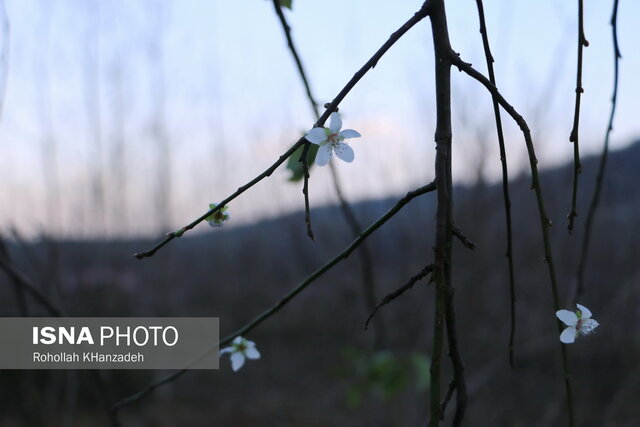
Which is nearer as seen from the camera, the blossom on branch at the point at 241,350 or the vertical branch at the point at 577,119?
the vertical branch at the point at 577,119

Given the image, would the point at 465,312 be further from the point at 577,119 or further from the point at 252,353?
the point at 577,119

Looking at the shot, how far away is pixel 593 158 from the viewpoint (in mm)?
3352

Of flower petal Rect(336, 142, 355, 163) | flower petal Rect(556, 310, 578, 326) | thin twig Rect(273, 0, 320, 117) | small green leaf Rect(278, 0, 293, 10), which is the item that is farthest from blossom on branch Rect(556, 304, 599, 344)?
small green leaf Rect(278, 0, 293, 10)

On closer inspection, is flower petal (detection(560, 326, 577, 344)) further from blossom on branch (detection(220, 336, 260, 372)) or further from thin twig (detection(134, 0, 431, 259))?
blossom on branch (detection(220, 336, 260, 372))

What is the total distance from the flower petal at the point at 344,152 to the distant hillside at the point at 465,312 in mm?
2170

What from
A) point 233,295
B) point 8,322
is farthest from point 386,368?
point 233,295

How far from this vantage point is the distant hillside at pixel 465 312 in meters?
3.11

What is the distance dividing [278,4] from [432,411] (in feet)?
1.53

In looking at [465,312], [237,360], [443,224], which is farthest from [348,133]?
[465,312]

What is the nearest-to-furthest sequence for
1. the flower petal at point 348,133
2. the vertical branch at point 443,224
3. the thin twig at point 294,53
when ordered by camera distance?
the vertical branch at point 443,224
the flower petal at point 348,133
the thin twig at point 294,53

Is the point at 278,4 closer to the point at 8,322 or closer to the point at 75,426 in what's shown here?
the point at 8,322

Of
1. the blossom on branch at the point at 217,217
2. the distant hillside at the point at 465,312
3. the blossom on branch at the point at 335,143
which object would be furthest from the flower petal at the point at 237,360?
the distant hillside at the point at 465,312

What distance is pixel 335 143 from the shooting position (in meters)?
0.48

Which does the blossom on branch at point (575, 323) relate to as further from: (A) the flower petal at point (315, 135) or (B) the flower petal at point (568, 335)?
(A) the flower petal at point (315, 135)
